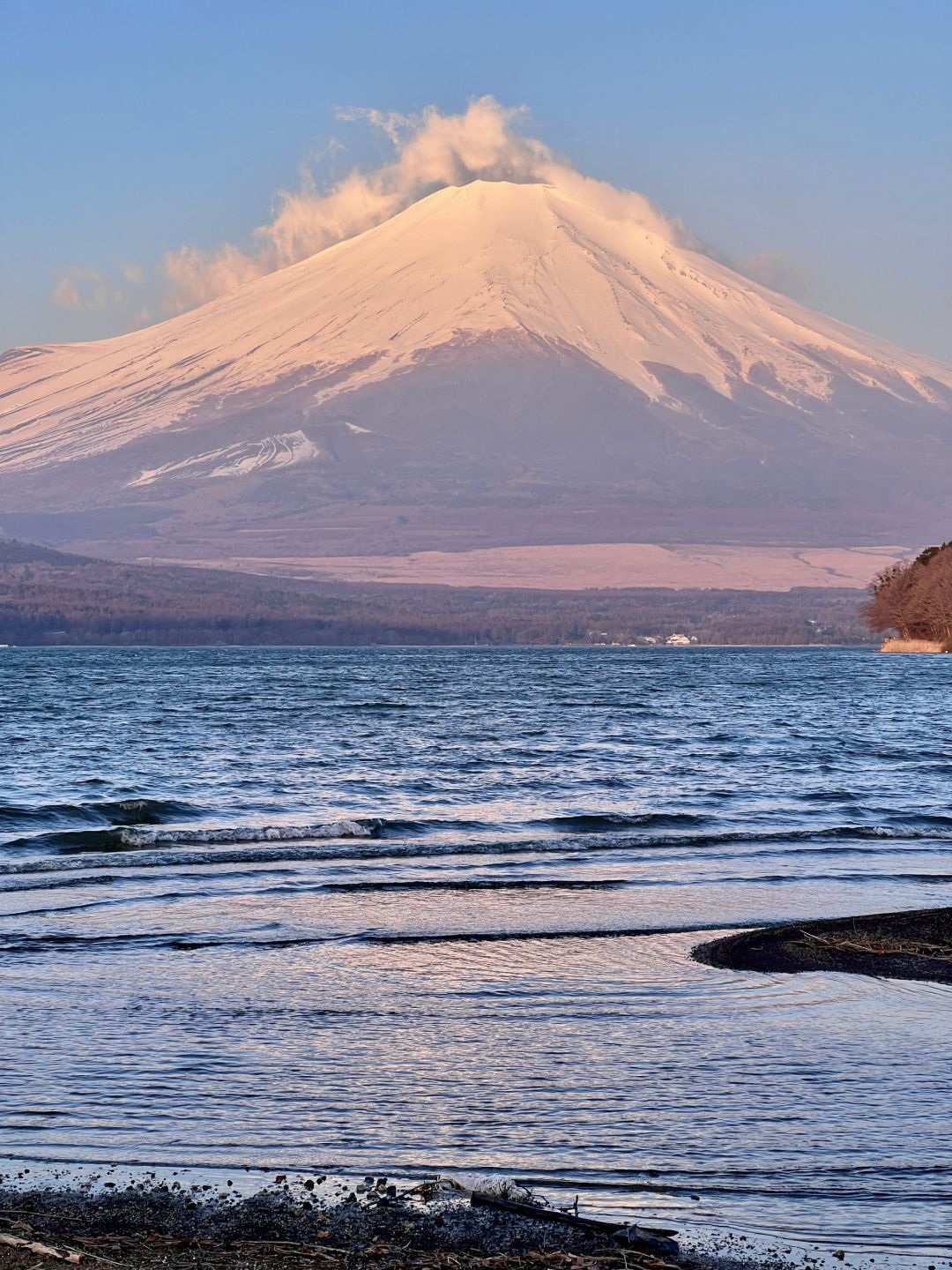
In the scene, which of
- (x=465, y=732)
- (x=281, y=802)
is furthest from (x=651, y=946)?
(x=465, y=732)

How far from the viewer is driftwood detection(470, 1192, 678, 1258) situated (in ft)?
23.4

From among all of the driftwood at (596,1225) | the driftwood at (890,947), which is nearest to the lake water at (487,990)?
the driftwood at (596,1225)

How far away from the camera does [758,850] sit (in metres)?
22.3

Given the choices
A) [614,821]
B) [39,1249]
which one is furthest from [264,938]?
[614,821]

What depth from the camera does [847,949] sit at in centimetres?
1370

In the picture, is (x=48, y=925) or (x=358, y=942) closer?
(x=358, y=942)

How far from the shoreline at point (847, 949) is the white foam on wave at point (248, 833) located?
951cm

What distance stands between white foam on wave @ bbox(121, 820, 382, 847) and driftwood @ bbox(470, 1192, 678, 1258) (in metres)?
15.5

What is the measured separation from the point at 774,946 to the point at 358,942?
3506 mm

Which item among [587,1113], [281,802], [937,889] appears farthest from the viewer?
[281,802]

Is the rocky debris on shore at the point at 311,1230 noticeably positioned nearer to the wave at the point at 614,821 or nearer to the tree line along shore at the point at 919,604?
the wave at the point at 614,821

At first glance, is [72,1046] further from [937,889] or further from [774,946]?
[937,889]

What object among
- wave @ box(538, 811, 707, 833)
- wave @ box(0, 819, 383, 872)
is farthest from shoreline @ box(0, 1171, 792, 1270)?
wave @ box(538, 811, 707, 833)

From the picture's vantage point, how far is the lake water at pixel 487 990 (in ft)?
27.1
